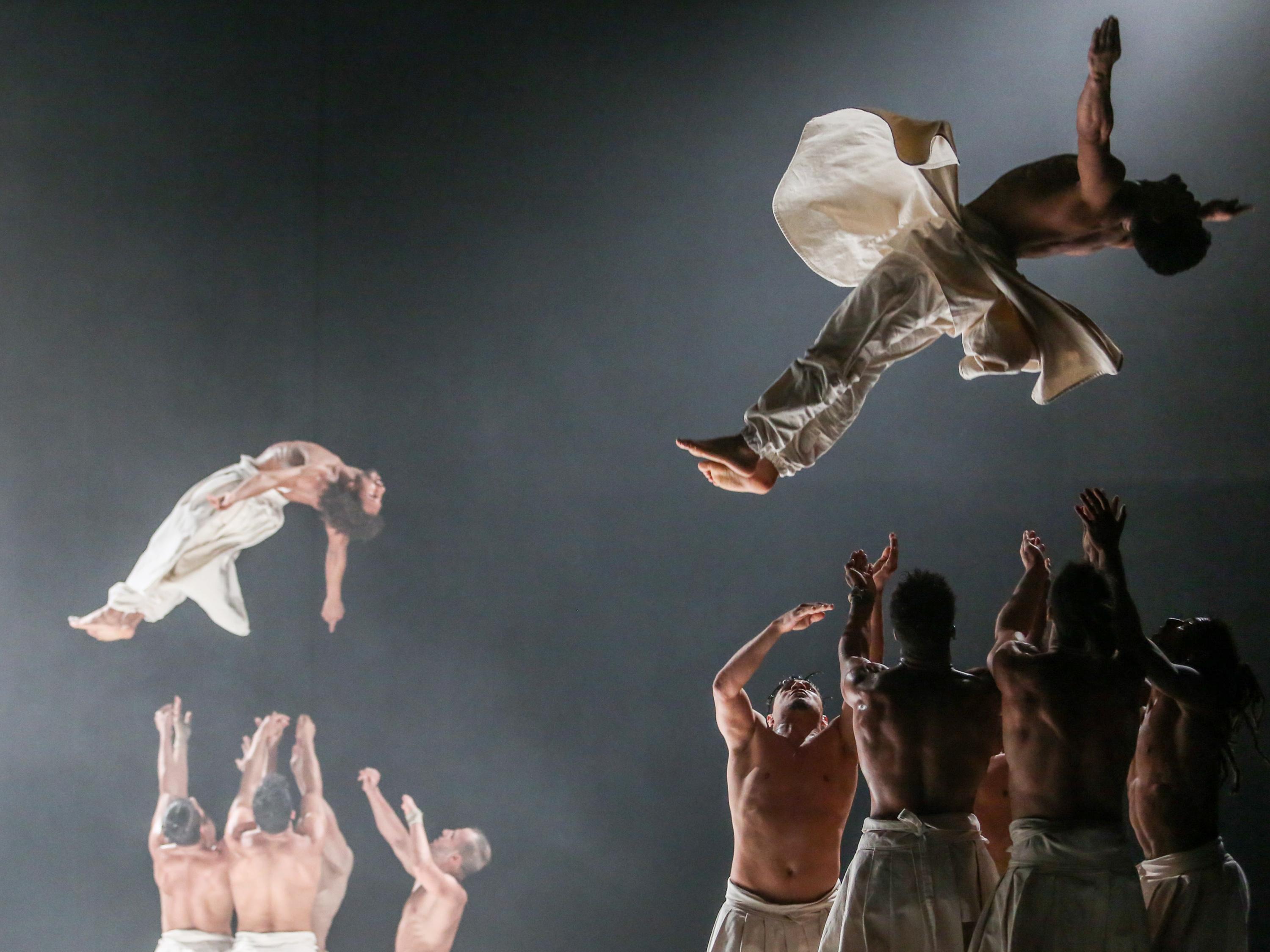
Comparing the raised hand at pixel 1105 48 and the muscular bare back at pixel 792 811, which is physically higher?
the raised hand at pixel 1105 48

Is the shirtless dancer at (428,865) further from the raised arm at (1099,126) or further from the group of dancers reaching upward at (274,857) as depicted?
the raised arm at (1099,126)

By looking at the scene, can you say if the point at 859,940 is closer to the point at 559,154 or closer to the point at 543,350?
the point at 543,350

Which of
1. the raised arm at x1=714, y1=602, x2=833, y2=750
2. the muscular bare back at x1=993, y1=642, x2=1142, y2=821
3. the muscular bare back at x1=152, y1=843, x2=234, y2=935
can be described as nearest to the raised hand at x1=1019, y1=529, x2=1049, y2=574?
the muscular bare back at x1=993, y1=642, x2=1142, y2=821

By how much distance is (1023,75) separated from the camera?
5.25 m

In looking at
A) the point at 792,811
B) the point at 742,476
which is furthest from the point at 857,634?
the point at 792,811

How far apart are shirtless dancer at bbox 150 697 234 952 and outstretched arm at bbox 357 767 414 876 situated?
69 centimetres

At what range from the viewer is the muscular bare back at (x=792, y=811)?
3.62m

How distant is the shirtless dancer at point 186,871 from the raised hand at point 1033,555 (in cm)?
409

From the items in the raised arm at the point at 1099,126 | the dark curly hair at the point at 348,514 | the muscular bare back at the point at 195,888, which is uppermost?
the raised arm at the point at 1099,126

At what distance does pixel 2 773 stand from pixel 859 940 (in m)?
4.51

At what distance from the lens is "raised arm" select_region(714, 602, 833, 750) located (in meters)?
3.62

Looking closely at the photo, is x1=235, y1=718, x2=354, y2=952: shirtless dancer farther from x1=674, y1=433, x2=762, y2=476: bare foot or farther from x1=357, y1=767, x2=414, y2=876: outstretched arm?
x1=674, y1=433, x2=762, y2=476: bare foot

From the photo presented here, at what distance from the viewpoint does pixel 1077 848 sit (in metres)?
2.69

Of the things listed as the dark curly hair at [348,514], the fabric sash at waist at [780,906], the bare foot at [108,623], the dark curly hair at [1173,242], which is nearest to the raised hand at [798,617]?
the fabric sash at waist at [780,906]
